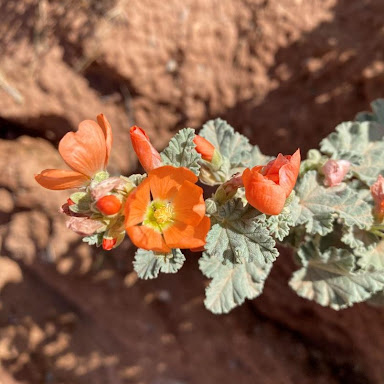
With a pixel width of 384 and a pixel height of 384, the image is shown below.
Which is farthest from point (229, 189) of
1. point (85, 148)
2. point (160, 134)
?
A: point (160, 134)

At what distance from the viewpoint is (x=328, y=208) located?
→ 62.7 inches

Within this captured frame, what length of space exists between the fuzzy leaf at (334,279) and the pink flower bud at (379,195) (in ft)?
0.76

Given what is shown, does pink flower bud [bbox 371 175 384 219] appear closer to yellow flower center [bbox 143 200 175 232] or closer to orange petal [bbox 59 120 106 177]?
yellow flower center [bbox 143 200 175 232]

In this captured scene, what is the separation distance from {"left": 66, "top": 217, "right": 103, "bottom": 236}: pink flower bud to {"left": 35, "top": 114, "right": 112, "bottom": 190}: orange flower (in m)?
0.15

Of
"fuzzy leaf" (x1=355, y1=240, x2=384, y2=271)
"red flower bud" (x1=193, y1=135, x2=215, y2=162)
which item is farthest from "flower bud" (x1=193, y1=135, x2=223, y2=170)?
"fuzzy leaf" (x1=355, y1=240, x2=384, y2=271)

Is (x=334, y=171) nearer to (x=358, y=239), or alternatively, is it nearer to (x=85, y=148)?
(x=358, y=239)

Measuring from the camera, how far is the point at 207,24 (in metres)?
2.79

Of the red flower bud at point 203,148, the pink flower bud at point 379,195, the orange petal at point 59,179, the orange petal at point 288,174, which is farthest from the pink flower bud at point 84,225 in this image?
the pink flower bud at point 379,195

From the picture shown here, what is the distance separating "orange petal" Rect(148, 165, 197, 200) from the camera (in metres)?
1.21

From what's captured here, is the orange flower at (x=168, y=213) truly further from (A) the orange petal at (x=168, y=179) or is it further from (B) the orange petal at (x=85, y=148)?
(B) the orange petal at (x=85, y=148)

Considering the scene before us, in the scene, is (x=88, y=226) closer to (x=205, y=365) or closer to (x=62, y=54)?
(x=62, y=54)

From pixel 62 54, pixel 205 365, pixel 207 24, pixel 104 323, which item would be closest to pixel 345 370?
pixel 205 365

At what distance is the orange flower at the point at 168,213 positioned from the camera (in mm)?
1160

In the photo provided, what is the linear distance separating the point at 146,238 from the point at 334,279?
41.0 inches
